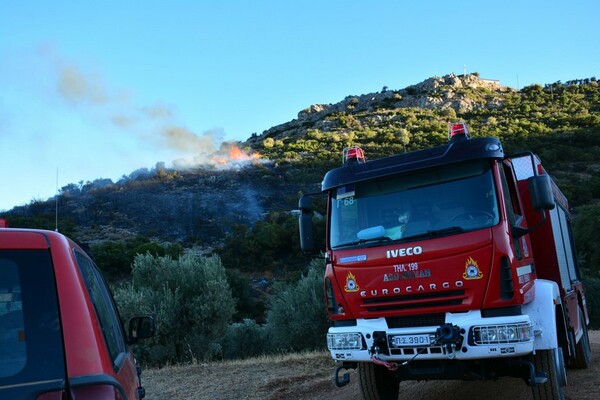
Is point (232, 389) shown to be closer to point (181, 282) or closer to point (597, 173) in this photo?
point (181, 282)

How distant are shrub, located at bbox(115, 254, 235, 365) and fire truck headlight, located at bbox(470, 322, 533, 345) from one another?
1107 centimetres

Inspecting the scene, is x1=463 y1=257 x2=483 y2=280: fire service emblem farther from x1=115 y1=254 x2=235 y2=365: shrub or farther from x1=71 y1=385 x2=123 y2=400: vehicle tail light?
x1=115 y1=254 x2=235 y2=365: shrub

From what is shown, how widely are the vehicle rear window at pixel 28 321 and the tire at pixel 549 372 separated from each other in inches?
183

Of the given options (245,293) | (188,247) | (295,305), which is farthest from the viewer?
(188,247)

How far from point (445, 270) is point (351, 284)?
102 centimetres

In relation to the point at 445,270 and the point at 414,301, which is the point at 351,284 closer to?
the point at 414,301

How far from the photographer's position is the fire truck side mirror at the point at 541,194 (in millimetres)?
5535

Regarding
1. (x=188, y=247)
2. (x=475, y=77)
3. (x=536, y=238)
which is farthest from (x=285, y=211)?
(x=475, y=77)

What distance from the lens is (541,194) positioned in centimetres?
559

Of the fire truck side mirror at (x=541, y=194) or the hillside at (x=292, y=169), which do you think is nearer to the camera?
the fire truck side mirror at (x=541, y=194)

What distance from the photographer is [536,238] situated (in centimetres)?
670

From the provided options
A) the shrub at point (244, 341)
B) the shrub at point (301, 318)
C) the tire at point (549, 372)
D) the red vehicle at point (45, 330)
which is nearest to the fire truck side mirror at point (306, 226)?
the tire at point (549, 372)

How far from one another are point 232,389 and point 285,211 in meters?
33.1

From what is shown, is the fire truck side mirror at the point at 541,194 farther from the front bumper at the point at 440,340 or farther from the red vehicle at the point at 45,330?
the red vehicle at the point at 45,330
